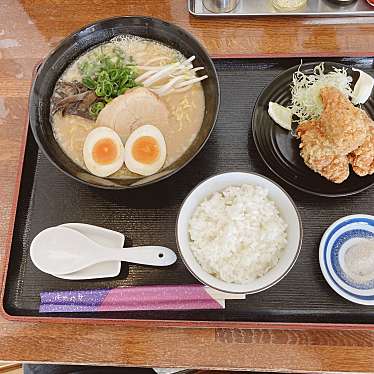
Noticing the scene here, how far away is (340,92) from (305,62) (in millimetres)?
273

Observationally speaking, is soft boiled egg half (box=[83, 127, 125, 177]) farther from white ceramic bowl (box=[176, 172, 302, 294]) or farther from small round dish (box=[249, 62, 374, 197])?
small round dish (box=[249, 62, 374, 197])

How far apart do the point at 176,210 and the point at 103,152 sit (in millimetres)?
356

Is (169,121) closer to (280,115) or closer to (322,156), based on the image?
(280,115)

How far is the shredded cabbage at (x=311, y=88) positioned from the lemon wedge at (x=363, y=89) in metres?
0.03

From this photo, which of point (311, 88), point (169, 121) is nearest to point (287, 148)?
point (311, 88)

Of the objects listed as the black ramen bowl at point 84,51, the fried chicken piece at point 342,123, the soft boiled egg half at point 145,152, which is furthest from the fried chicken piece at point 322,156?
the soft boiled egg half at point 145,152

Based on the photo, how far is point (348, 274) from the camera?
5.60ft

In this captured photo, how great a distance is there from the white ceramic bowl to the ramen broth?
234 mm

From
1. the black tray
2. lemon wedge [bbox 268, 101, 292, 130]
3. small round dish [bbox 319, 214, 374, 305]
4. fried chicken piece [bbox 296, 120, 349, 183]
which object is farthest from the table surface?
fried chicken piece [bbox 296, 120, 349, 183]

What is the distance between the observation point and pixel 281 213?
1.74 meters

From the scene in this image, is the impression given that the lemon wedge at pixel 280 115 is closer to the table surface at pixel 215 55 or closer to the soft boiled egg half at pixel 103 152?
the table surface at pixel 215 55

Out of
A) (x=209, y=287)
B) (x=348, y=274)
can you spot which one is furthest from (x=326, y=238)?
(x=209, y=287)

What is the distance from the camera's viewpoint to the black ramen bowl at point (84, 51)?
1.81 meters

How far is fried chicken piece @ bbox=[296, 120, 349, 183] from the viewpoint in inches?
71.0
